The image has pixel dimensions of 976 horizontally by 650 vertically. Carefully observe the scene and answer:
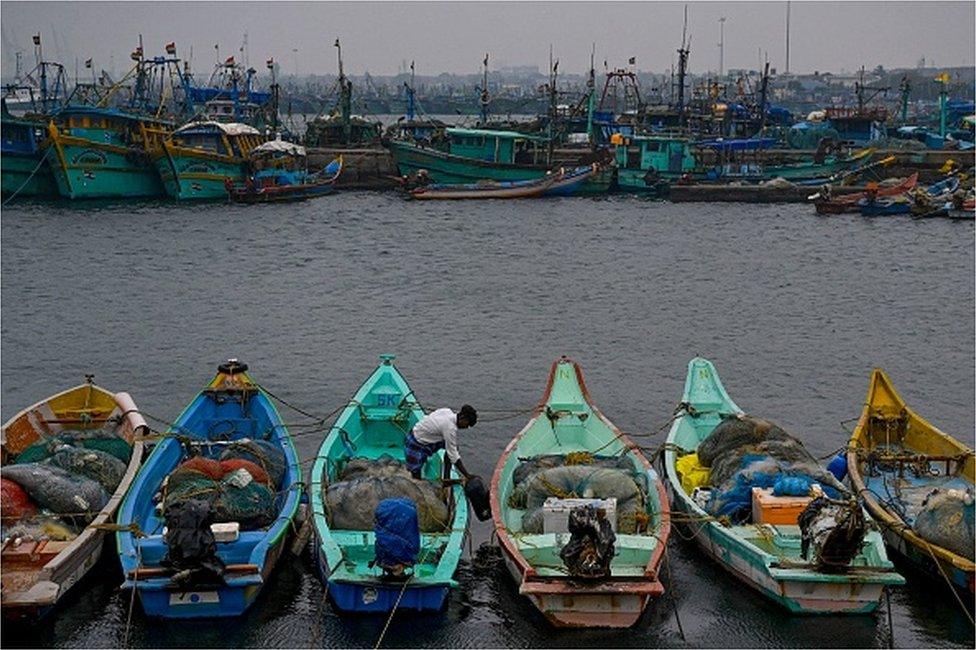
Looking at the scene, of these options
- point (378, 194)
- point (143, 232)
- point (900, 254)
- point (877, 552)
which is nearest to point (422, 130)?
point (378, 194)

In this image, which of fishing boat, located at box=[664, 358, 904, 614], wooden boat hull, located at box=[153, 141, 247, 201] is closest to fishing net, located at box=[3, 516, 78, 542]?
fishing boat, located at box=[664, 358, 904, 614]

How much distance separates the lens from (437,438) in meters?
11.9

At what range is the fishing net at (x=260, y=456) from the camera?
1241cm

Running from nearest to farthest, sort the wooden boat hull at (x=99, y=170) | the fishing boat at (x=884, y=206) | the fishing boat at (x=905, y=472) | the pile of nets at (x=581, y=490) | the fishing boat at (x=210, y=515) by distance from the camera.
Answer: the fishing boat at (x=210, y=515) → the fishing boat at (x=905, y=472) → the pile of nets at (x=581, y=490) → the fishing boat at (x=884, y=206) → the wooden boat hull at (x=99, y=170)

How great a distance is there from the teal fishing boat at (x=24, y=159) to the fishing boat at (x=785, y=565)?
1626 inches

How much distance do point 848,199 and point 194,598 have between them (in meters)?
41.4

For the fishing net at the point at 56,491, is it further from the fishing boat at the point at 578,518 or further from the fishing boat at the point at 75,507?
the fishing boat at the point at 578,518

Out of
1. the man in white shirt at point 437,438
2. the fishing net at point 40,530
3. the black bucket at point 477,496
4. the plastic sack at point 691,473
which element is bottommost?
the plastic sack at point 691,473

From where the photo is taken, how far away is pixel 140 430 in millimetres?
13422

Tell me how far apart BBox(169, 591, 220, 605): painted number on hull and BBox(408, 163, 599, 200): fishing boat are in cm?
4153

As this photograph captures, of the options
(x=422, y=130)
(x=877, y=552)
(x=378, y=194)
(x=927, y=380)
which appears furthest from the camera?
(x=422, y=130)

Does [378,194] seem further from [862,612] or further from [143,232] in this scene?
[862,612]

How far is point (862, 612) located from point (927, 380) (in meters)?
11.8

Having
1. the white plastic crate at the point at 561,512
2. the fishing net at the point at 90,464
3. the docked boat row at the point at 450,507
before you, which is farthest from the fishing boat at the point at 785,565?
the fishing net at the point at 90,464
